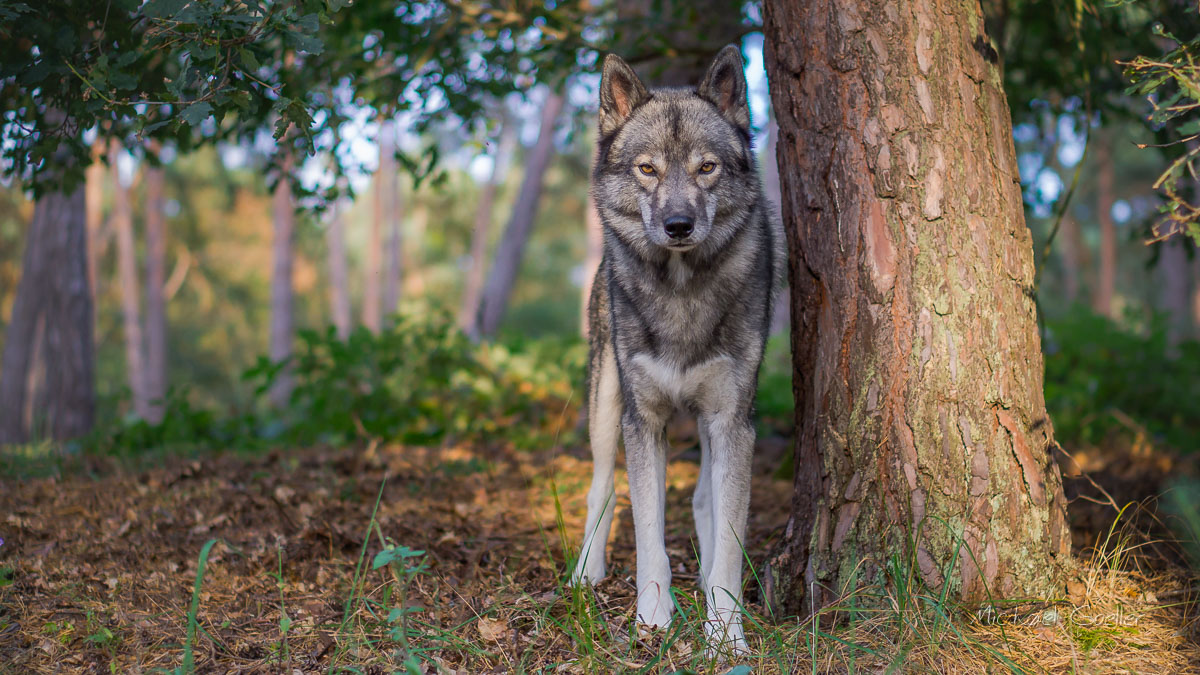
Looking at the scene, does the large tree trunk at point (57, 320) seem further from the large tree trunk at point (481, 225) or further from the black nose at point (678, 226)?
the large tree trunk at point (481, 225)

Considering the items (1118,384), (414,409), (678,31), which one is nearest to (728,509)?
(678,31)

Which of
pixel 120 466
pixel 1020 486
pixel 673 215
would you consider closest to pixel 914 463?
pixel 1020 486

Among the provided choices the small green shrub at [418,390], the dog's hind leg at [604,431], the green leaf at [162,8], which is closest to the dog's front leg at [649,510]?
the dog's hind leg at [604,431]

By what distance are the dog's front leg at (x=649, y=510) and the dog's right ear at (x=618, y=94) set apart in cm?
145

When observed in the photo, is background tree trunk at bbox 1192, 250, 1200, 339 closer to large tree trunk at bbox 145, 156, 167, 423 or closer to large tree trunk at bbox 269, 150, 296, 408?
large tree trunk at bbox 269, 150, 296, 408

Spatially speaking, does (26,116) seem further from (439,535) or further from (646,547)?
(646,547)

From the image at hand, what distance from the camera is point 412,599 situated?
10.8 ft

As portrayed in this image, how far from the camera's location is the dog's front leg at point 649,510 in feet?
10.7

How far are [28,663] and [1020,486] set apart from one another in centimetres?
365

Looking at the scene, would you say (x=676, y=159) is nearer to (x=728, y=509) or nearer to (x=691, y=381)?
(x=691, y=381)

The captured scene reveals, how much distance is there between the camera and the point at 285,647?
105 inches

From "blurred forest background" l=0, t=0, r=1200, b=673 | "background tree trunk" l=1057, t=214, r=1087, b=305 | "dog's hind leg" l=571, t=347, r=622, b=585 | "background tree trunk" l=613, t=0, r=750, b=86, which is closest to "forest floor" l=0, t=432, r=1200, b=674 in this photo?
"blurred forest background" l=0, t=0, r=1200, b=673

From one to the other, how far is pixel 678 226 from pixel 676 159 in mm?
434

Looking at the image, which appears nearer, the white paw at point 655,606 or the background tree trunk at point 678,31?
the white paw at point 655,606
